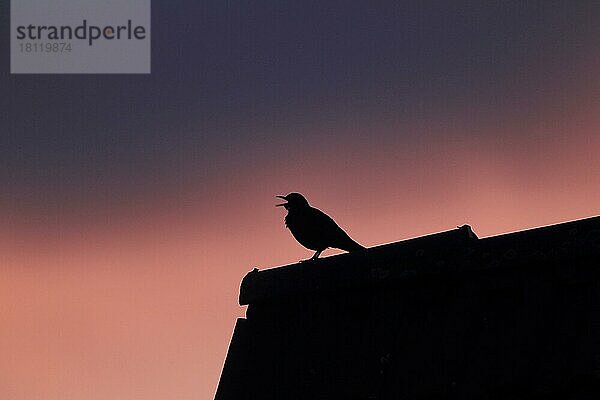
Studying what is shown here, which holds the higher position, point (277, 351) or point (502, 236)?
point (502, 236)

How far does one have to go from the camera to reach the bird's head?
10.3m

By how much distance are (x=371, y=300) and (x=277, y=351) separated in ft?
1.33

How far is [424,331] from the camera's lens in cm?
246

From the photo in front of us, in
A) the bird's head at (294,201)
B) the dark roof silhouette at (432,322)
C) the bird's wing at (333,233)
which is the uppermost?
the bird's head at (294,201)

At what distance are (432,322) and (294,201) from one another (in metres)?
8.14

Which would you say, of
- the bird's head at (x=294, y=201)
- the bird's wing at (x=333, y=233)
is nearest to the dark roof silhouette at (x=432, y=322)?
the bird's wing at (x=333, y=233)

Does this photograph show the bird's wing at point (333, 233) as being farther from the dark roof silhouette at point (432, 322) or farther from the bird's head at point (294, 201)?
the dark roof silhouette at point (432, 322)

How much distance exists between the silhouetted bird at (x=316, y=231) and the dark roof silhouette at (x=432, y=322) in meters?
6.57

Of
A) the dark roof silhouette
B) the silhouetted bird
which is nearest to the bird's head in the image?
the silhouetted bird

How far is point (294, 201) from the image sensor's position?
34.7ft

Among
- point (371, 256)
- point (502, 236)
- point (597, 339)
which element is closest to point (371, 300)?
point (371, 256)

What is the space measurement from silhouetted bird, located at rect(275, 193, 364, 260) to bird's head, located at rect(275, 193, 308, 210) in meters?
0.28

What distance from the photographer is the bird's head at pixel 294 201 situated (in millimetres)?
10344

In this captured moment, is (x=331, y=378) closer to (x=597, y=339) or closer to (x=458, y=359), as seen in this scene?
(x=458, y=359)
